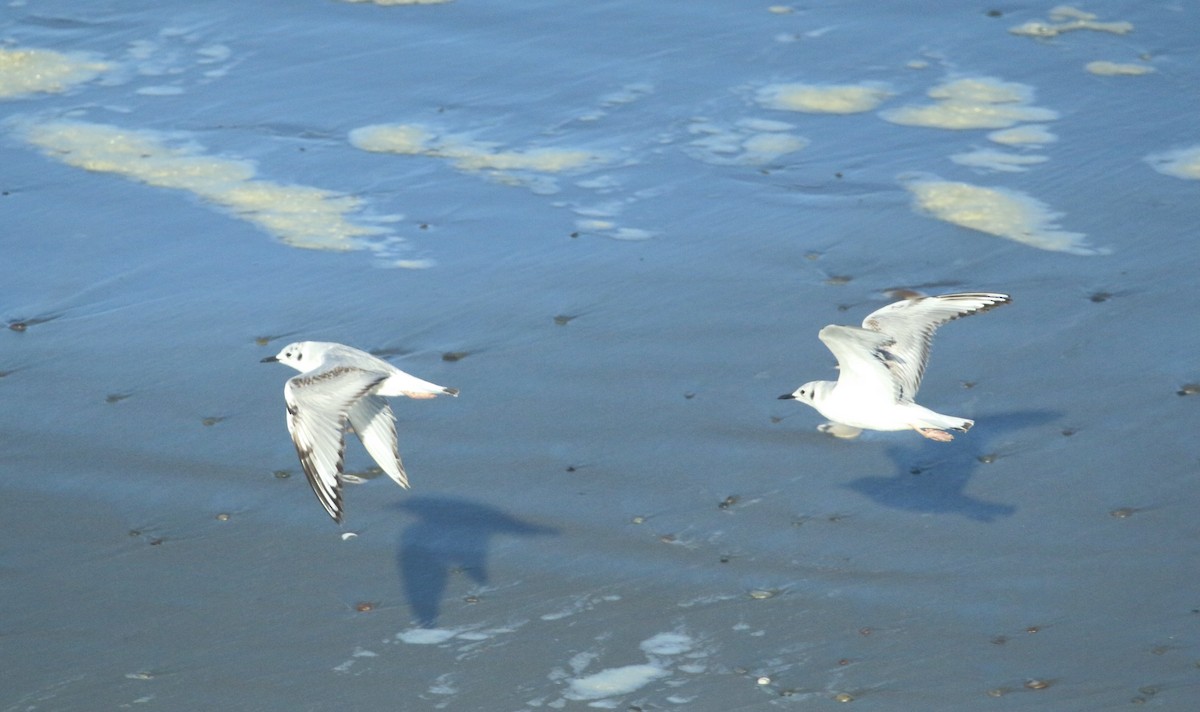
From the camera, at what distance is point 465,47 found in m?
11.4

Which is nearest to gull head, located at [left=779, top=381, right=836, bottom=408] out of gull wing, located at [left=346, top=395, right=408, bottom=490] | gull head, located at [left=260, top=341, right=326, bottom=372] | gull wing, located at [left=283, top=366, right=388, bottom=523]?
gull wing, located at [left=346, top=395, right=408, bottom=490]

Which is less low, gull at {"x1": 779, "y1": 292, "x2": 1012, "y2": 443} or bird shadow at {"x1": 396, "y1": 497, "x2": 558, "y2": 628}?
gull at {"x1": 779, "y1": 292, "x2": 1012, "y2": 443}

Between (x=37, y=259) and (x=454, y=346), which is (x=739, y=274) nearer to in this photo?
(x=454, y=346)

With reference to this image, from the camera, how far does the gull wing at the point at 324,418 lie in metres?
5.88

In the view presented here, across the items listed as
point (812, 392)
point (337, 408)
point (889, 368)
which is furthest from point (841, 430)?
point (337, 408)

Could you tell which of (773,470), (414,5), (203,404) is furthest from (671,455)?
(414,5)

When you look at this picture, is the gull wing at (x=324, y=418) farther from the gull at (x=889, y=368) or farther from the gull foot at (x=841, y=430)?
the gull foot at (x=841, y=430)

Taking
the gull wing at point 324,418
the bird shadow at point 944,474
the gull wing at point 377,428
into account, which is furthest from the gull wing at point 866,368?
the gull wing at point 324,418

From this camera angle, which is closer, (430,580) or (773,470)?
(430,580)

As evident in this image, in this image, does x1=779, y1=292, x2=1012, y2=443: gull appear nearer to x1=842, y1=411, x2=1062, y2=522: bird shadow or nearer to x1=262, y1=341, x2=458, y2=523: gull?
x1=842, y1=411, x2=1062, y2=522: bird shadow

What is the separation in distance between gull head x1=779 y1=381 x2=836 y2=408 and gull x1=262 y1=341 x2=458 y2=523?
165 centimetres

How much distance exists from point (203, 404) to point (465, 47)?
4.87 metres

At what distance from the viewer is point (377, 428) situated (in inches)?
258

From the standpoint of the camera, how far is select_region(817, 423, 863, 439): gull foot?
715 cm
